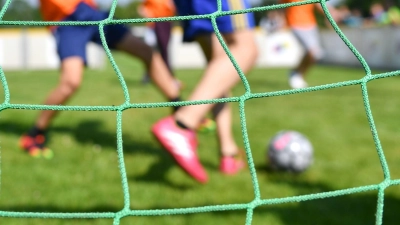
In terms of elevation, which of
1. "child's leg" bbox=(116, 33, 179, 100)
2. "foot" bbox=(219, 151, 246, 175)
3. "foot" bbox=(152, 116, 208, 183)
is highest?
"child's leg" bbox=(116, 33, 179, 100)

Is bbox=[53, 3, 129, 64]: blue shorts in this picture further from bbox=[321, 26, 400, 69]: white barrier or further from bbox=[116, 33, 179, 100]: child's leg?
bbox=[321, 26, 400, 69]: white barrier

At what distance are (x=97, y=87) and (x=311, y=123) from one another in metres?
4.15

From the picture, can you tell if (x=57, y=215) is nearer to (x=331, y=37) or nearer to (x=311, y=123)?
(x=311, y=123)

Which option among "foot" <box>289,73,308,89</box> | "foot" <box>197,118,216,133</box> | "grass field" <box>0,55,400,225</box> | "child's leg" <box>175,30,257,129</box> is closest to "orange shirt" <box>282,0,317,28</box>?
"foot" <box>289,73,308,89</box>

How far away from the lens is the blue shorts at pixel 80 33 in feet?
9.72

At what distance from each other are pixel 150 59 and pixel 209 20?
0.70 meters

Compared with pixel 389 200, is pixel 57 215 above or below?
below

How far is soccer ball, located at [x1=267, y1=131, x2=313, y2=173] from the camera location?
2.77 meters

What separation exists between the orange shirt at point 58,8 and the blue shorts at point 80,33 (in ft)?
0.09

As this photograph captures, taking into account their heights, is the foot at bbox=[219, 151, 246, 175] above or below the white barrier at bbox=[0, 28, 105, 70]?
below

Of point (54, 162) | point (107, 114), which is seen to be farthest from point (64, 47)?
point (107, 114)

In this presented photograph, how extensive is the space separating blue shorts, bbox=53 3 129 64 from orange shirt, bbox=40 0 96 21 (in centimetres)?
3

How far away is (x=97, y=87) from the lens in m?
7.67

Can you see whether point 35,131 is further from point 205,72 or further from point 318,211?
point 318,211
